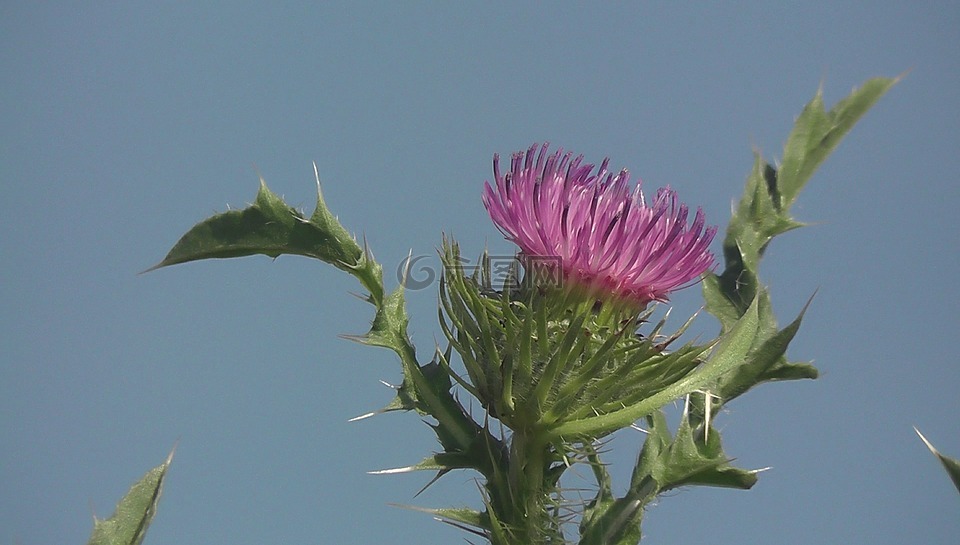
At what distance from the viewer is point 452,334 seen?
351 cm

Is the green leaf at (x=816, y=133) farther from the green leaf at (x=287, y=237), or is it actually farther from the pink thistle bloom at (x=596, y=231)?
the green leaf at (x=287, y=237)

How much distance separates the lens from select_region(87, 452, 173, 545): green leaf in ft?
9.92

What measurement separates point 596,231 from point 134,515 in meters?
1.94

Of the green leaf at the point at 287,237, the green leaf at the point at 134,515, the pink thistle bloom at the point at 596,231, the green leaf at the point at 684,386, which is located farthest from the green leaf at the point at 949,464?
the green leaf at the point at 134,515

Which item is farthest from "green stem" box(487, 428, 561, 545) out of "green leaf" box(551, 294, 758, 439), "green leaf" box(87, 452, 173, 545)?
"green leaf" box(87, 452, 173, 545)

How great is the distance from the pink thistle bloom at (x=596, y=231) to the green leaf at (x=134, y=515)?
61.3 inches

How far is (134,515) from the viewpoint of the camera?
10.2 ft

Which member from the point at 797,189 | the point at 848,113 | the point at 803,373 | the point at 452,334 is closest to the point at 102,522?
the point at 452,334

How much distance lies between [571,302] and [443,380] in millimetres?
567

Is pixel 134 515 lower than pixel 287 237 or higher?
lower

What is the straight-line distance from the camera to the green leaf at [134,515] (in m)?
3.02

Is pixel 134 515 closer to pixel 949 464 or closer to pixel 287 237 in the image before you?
pixel 287 237

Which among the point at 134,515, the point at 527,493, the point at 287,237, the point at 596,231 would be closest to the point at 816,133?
the point at 596,231

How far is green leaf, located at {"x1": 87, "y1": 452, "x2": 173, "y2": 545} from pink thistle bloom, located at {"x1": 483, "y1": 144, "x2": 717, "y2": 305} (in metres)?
1.56
